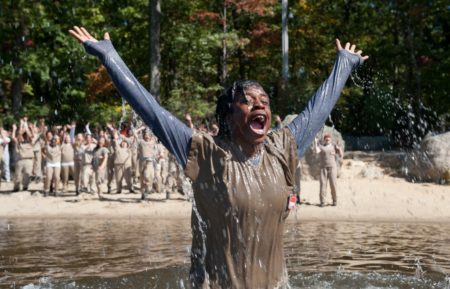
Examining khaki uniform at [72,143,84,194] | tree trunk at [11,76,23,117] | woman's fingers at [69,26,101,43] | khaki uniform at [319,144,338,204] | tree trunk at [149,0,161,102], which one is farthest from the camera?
tree trunk at [11,76,23,117]

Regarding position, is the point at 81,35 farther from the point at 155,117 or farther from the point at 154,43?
the point at 154,43

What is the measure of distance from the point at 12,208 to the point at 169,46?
12500 millimetres

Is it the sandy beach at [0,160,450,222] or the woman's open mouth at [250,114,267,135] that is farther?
the sandy beach at [0,160,450,222]

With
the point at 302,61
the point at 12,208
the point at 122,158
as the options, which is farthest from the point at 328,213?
the point at 302,61

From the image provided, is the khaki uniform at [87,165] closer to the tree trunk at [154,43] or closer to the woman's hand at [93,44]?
the tree trunk at [154,43]

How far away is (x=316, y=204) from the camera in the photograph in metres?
16.3

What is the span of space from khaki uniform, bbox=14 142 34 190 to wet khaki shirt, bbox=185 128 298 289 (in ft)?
51.0

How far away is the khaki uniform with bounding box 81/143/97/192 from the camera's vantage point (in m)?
18.0

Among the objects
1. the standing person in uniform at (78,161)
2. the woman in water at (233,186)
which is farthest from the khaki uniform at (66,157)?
the woman in water at (233,186)

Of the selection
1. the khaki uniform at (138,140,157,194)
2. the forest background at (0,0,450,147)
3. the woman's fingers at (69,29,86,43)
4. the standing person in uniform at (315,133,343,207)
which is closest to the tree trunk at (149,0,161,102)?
the forest background at (0,0,450,147)

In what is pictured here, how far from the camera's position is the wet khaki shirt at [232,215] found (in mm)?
3453

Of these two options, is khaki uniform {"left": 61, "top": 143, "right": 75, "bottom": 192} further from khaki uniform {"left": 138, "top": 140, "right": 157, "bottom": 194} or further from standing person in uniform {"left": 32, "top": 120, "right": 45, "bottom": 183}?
khaki uniform {"left": 138, "top": 140, "right": 157, "bottom": 194}

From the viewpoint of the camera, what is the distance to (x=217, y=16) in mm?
26641

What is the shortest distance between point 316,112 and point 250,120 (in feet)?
1.83
